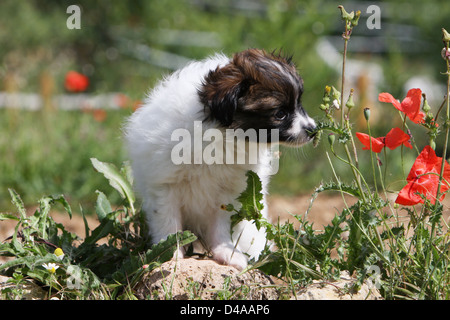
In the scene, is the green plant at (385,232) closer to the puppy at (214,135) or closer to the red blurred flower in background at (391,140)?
the red blurred flower in background at (391,140)

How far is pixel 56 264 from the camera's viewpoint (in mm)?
2965

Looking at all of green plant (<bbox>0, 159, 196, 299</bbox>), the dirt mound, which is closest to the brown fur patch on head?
green plant (<bbox>0, 159, 196, 299</bbox>)

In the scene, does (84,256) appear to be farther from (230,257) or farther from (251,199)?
(251,199)

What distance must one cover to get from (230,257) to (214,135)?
672 millimetres

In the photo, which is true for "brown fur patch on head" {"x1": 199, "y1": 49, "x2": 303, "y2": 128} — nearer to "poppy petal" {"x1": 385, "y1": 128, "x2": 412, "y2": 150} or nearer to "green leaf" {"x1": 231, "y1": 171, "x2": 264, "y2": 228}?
"green leaf" {"x1": 231, "y1": 171, "x2": 264, "y2": 228}

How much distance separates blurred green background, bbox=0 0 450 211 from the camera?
6116 mm

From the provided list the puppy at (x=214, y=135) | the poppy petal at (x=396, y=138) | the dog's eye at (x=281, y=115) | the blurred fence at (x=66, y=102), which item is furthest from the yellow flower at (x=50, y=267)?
the blurred fence at (x=66, y=102)

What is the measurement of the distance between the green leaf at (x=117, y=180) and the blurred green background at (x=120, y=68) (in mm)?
767

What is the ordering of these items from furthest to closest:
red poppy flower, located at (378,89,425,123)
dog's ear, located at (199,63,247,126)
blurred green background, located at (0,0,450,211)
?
blurred green background, located at (0,0,450,211) < dog's ear, located at (199,63,247,126) < red poppy flower, located at (378,89,425,123)

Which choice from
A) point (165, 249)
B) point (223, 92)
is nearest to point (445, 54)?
point (223, 92)

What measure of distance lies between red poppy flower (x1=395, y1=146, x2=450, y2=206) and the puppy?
0.66m

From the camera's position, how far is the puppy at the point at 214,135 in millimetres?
3219

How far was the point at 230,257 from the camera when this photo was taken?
3295 mm

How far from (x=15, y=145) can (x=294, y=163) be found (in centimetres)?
314
